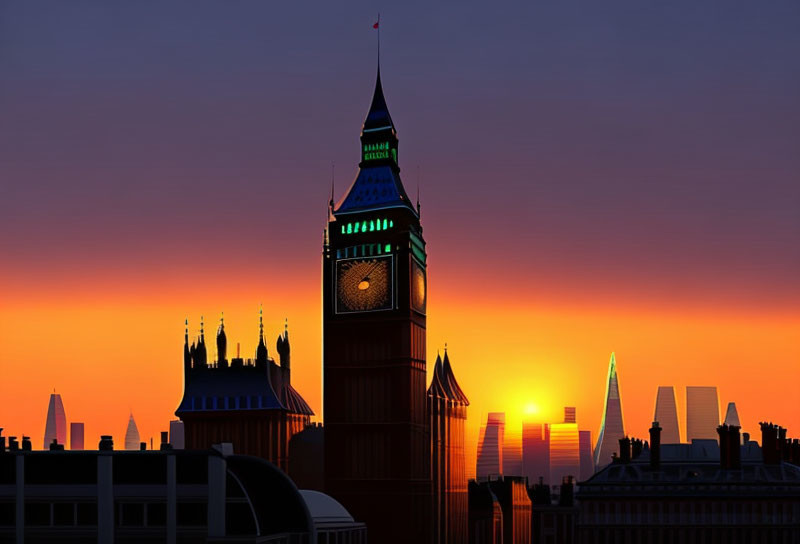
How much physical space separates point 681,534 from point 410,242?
44.1 metres

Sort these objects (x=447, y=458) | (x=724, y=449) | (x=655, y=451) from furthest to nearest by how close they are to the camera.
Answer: (x=447, y=458)
(x=655, y=451)
(x=724, y=449)

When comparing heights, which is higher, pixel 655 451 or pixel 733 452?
pixel 655 451

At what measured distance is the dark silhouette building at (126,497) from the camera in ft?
324

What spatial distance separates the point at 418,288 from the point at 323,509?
42.5m

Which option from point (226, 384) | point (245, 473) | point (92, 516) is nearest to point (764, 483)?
point (226, 384)

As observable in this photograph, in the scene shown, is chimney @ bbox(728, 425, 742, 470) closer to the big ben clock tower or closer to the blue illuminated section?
the big ben clock tower

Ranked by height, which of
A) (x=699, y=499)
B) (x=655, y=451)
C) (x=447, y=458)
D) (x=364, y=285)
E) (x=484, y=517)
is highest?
(x=364, y=285)

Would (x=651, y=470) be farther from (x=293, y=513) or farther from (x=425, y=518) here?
A: (x=293, y=513)

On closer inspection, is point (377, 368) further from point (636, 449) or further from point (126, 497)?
point (126, 497)

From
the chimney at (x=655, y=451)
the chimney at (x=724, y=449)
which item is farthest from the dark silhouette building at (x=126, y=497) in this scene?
the chimney at (x=724, y=449)

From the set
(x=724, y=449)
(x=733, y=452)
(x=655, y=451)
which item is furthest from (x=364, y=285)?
(x=733, y=452)

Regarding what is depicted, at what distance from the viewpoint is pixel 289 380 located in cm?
17025

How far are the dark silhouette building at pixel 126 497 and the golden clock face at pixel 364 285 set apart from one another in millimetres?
52140

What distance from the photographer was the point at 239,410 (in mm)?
158125
